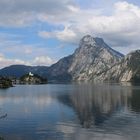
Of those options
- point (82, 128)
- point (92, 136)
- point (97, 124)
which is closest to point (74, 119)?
point (97, 124)

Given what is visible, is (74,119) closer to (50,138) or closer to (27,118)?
(27,118)

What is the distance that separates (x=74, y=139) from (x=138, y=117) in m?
48.3

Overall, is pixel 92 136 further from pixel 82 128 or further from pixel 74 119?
pixel 74 119

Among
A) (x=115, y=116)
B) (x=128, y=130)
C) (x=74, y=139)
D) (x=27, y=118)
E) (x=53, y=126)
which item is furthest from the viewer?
(x=115, y=116)

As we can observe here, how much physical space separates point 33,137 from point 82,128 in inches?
736

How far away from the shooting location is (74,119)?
121 meters

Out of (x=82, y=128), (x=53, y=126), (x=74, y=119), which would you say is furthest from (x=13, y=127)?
(x=74, y=119)

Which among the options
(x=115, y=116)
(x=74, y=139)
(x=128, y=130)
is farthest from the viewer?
(x=115, y=116)

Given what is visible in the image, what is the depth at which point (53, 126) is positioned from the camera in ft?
337

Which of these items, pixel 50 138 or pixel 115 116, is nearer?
pixel 50 138

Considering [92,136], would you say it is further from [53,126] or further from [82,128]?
[53,126]

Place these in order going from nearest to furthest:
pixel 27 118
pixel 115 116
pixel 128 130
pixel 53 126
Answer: pixel 128 130 < pixel 53 126 < pixel 27 118 < pixel 115 116

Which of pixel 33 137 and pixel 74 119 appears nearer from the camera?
pixel 33 137

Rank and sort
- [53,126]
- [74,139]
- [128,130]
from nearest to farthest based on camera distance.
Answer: [74,139] → [128,130] → [53,126]
